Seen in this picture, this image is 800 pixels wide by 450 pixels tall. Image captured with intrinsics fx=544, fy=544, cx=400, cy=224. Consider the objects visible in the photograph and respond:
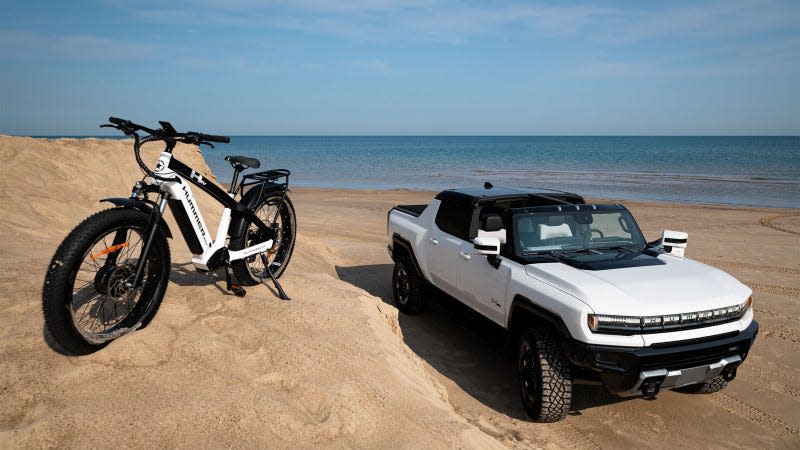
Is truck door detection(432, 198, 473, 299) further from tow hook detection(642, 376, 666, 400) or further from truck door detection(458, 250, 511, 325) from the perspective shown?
tow hook detection(642, 376, 666, 400)

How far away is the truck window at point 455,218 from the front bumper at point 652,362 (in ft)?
6.99

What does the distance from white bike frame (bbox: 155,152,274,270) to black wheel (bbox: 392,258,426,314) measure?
88.0 inches

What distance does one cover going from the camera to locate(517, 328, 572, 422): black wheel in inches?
167

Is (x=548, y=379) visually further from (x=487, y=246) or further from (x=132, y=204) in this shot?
(x=132, y=204)

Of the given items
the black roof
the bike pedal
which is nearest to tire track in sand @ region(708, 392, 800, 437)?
the black roof

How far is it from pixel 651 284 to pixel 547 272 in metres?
0.79

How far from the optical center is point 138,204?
3.84 metres

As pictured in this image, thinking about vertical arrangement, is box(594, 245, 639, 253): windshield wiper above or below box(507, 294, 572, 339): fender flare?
above

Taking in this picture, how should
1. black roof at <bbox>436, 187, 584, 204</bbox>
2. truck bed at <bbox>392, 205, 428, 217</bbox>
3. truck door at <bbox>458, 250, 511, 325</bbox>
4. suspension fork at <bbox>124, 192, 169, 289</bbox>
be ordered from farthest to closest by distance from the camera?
truck bed at <bbox>392, 205, 428, 217</bbox> → black roof at <bbox>436, 187, 584, 204</bbox> → truck door at <bbox>458, 250, 511, 325</bbox> → suspension fork at <bbox>124, 192, 169, 289</bbox>

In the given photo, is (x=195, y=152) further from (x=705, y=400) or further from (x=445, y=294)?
(x=705, y=400)

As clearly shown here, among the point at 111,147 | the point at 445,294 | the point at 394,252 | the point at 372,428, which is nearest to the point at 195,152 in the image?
the point at 111,147

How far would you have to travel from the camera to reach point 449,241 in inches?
240

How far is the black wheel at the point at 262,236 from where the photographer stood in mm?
5094

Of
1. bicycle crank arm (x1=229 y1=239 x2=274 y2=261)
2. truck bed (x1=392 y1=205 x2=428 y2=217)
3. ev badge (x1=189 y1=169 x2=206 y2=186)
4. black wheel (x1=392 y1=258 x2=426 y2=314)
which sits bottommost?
black wheel (x1=392 y1=258 x2=426 y2=314)
